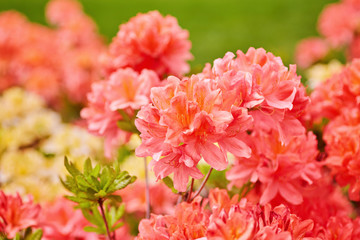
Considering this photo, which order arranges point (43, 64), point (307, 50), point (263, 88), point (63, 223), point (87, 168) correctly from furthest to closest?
point (307, 50)
point (43, 64)
point (63, 223)
point (87, 168)
point (263, 88)

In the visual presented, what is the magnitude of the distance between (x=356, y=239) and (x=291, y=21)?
337 centimetres

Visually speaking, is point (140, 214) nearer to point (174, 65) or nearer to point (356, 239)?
point (174, 65)

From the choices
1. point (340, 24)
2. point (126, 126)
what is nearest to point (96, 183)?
point (126, 126)

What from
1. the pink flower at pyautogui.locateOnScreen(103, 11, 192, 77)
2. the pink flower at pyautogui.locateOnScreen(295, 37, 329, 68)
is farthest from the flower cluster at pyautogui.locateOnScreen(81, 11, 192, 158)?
the pink flower at pyautogui.locateOnScreen(295, 37, 329, 68)

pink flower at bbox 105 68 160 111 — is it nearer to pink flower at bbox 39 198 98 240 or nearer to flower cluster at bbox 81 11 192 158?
flower cluster at bbox 81 11 192 158

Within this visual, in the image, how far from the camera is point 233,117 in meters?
0.63

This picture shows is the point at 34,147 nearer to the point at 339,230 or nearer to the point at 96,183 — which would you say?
the point at 96,183

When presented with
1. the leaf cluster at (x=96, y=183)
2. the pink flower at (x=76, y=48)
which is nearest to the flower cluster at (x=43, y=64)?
the pink flower at (x=76, y=48)

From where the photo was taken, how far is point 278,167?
0.83 metres

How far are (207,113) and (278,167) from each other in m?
0.26

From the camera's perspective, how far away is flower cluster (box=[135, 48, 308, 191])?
617 mm

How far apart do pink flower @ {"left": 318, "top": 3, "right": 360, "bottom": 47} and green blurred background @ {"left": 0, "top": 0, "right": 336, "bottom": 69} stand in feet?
1.77

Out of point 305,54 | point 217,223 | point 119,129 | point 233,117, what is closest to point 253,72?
point 233,117

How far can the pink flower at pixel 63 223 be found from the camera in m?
0.97
